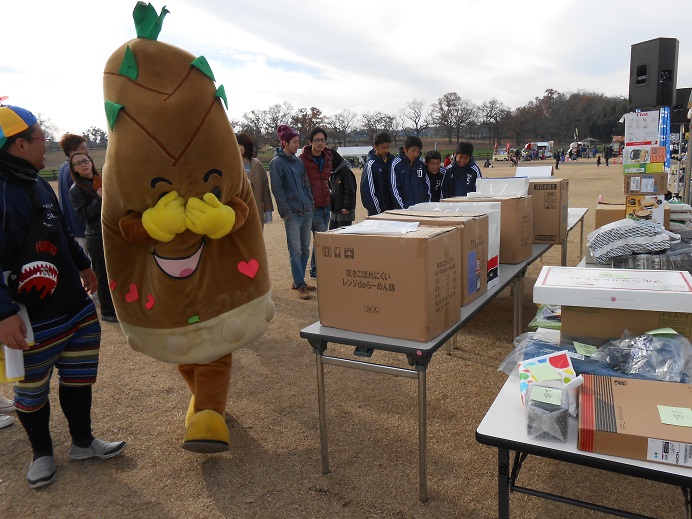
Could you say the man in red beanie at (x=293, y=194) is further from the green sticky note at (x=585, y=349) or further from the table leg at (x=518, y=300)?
the green sticky note at (x=585, y=349)

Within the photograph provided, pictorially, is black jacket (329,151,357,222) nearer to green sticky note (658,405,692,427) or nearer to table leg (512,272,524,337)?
table leg (512,272,524,337)

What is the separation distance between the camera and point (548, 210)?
423cm

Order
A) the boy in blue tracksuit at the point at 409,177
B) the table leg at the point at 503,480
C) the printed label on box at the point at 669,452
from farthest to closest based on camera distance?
1. the boy in blue tracksuit at the point at 409,177
2. the table leg at the point at 503,480
3. the printed label on box at the point at 669,452

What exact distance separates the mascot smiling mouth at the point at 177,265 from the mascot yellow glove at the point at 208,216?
19 centimetres

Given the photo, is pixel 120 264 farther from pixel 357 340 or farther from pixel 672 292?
pixel 672 292

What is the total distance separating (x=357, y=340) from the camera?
7.07ft

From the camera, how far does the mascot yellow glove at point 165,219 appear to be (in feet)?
7.09

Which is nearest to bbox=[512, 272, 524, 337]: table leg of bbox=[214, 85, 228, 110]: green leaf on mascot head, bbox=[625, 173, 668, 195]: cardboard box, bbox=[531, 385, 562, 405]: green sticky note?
bbox=[531, 385, 562, 405]: green sticky note

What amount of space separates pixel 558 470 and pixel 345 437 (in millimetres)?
1121

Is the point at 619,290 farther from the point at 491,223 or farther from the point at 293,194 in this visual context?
the point at 293,194

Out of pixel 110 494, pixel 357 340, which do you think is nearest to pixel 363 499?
pixel 357 340

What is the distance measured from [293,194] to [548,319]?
11.1 ft

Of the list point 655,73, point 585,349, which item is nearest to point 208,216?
point 585,349

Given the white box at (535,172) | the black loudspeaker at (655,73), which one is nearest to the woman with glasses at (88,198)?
the white box at (535,172)
